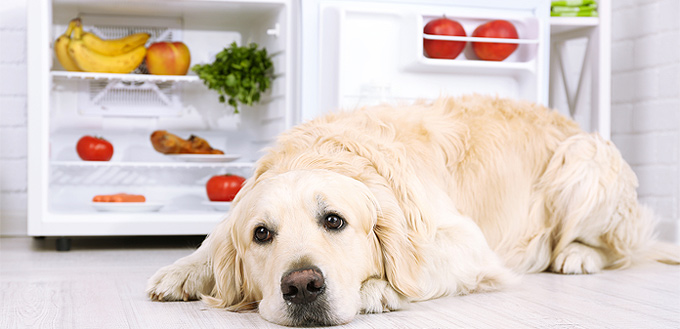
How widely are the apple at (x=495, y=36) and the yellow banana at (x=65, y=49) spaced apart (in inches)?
75.2

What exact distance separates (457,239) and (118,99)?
8.09 feet

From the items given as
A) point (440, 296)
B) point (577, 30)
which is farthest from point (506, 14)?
point (440, 296)

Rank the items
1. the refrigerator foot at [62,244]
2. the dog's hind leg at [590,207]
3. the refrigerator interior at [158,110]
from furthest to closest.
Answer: the refrigerator interior at [158,110], the refrigerator foot at [62,244], the dog's hind leg at [590,207]

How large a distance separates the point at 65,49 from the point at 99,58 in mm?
158

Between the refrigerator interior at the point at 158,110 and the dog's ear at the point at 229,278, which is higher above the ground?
the refrigerator interior at the point at 158,110

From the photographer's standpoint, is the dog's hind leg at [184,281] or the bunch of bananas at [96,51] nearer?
the dog's hind leg at [184,281]

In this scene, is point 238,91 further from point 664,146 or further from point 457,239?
point 664,146

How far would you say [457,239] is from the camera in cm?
204

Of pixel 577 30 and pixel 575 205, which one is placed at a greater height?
pixel 577 30

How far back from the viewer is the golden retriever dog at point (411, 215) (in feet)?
5.57

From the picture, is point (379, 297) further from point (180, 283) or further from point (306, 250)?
point (180, 283)

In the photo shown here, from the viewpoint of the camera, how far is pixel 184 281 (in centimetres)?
200

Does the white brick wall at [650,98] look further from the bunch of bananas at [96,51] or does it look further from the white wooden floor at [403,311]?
the bunch of bananas at [96,51]

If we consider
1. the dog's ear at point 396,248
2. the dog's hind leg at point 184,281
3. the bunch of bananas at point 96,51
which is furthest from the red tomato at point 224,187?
the dog's ear at point 396,248
